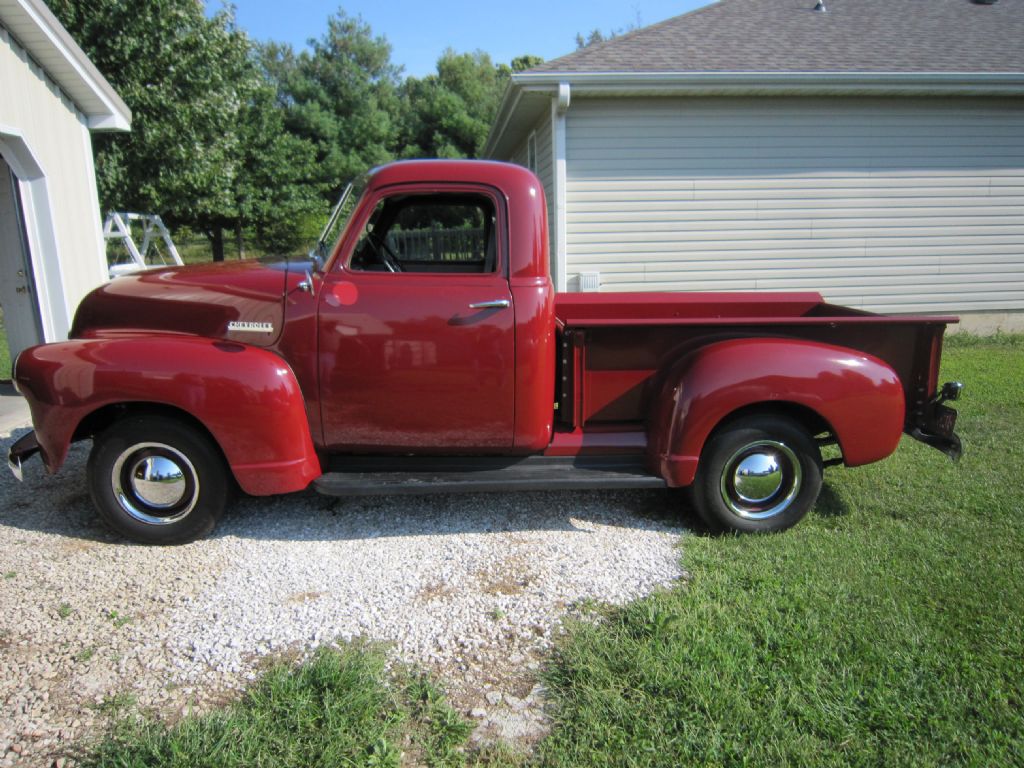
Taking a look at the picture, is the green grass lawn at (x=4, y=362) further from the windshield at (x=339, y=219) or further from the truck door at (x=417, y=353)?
the truck door at (x=417, y=353)

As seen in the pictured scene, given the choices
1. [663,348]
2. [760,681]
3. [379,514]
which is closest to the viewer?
[760,681]

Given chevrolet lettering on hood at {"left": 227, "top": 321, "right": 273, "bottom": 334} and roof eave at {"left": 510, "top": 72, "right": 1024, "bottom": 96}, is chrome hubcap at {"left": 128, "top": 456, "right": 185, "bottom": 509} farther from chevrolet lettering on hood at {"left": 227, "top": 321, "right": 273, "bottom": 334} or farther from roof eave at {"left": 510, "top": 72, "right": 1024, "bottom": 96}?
roof eave at {"left": 510, "top": 72, "right": 1024, "bottom": 96}

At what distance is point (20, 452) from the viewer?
387 centimetres

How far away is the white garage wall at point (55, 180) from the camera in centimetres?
650

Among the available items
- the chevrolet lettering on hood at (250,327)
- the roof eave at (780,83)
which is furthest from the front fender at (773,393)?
the roof eave at (780,83)

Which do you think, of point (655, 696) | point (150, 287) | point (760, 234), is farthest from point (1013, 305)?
point (150, 287)

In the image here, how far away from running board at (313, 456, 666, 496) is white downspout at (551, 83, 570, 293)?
514 centimetres

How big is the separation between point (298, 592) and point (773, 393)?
8.51 feet

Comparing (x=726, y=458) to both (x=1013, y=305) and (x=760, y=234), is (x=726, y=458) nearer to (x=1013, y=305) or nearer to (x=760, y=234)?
(x=760, y=234)

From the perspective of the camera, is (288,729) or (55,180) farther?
(55,180)

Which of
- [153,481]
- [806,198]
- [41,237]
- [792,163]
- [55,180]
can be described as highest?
[792,163]

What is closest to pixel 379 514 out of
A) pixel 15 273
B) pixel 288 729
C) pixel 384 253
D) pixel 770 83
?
pixel 384 253

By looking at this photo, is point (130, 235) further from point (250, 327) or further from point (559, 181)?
point (250, 327)

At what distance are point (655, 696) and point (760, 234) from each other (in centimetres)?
815
